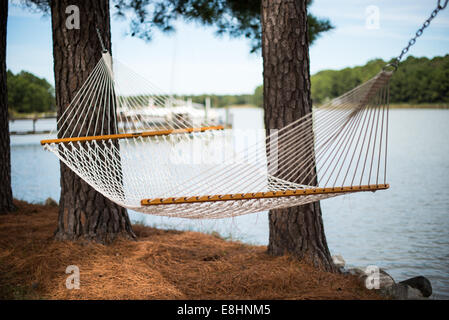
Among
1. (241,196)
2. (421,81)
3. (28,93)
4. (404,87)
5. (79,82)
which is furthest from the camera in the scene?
→ (404,87)

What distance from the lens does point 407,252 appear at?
3.06m

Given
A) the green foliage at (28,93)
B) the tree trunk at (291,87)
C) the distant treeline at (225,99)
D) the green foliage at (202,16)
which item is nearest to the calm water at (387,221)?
the tree trunk at (291,87)

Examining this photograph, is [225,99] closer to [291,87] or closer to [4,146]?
[4,146]

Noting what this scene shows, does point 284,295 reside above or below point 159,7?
below

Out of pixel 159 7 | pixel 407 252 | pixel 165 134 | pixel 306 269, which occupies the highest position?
pixel 159 7

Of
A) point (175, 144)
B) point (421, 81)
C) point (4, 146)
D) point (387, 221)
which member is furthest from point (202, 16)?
point (421, 81)

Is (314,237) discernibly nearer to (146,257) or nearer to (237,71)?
(146,257)

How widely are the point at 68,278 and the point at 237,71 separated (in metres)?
12.2

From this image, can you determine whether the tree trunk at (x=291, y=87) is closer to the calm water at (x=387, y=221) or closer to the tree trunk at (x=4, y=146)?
the calm water at (x=387, y=221)

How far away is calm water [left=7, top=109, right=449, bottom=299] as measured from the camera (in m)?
2.91

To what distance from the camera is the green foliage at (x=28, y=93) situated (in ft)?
19.1

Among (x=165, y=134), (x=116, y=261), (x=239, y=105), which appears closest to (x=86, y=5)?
(x=165, y=134)

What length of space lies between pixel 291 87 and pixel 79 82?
1.17m

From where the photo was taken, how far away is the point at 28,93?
6.13 metres
